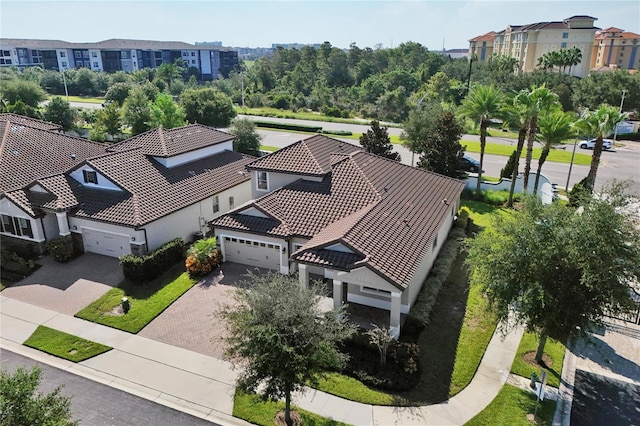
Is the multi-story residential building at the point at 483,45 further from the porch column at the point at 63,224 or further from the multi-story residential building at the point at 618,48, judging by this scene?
the porch column at the point at 63,224

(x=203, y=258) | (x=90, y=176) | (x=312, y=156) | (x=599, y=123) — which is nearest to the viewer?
(x=203, y=258)

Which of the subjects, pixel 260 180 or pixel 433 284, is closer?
pixel 433 284

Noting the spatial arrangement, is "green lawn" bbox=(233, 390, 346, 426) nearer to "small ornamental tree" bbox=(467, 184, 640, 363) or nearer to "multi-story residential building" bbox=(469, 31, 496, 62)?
"small ornamental tree" bbox=(467, 184, 640, 363)

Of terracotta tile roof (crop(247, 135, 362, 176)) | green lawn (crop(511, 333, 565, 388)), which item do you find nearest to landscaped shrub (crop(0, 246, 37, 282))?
terracotta tile roof (crop(247, 135, 362, 176))

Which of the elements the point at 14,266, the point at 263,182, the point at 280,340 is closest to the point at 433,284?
the point at 280,340

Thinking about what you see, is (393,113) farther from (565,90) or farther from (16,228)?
(16,228)

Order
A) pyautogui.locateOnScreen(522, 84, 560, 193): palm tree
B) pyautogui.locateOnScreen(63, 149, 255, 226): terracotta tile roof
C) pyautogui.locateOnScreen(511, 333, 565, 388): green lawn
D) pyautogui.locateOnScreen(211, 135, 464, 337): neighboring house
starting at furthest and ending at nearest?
pyautogui.locateOnScreen(522, 84, 560, 193): palm tree
pyautogui.locateOnScreen(63, 149, 255, 226): terracotta tile roof
pyautogui.locateOnScreen(211, 135, 464, 337): neighboring house
pyautogui.locateOnScreen(511, 333, 565, 388): green lawn

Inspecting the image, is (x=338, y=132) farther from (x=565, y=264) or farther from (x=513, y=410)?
(x=513, y=410)
